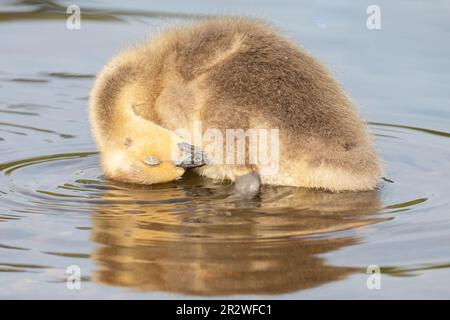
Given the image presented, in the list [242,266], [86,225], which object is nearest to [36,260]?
[86,225]

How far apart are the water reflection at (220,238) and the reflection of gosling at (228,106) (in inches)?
5.2

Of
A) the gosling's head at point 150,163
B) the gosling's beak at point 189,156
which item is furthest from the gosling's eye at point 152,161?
the gosling's beak at point 189,156

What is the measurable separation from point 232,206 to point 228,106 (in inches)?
19.4

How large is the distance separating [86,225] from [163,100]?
0.99 meters

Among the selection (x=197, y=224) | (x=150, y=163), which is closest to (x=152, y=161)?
(x=150, y=163)

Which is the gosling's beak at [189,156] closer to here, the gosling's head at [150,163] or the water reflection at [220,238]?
the gosling's head at [150,163]

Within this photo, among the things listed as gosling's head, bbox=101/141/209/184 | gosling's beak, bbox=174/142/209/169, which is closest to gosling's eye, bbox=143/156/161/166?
gosling's head, bbox=101/141/209/184

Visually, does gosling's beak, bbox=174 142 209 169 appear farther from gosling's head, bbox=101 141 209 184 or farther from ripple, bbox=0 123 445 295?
ripple, bbox=0 123 445 295

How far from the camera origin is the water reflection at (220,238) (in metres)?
4.03

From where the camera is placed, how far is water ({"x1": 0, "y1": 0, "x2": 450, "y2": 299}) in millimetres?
4047

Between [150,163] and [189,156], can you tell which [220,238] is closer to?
[189,156]

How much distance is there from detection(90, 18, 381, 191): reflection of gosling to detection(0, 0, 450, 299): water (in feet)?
0.40

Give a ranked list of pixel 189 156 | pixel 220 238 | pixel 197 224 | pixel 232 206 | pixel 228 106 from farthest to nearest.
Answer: pixel 189 156 → pixel 228 106 → pixel 232 206 → pixel 197 224 → pixel 220 238

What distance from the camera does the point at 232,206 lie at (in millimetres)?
5020
